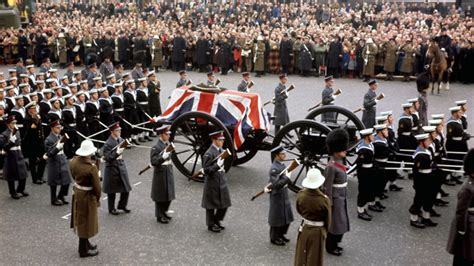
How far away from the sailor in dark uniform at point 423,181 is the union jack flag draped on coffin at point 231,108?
8.55 feet

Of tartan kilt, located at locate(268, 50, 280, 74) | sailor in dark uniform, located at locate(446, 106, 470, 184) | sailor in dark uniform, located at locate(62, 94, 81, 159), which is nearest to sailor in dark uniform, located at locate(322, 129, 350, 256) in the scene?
sailor in dark uniform, located at locate(446, 106, 470, 184)

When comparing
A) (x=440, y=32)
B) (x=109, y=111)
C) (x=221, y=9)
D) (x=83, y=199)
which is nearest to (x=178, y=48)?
(x=221, y=9)

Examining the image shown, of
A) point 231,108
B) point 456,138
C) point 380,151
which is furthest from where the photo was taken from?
point 231,108

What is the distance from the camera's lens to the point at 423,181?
25.6 feet

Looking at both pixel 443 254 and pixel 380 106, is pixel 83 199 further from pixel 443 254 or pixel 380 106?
pixel 380 106

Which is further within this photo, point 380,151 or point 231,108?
point 231,108

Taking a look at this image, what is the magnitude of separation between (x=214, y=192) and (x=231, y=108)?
2.20m

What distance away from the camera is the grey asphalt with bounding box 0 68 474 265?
6.96 m

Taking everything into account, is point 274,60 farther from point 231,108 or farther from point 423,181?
point 423,181

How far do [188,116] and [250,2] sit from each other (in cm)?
2155

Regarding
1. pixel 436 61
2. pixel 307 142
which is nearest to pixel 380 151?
pixel 307 142

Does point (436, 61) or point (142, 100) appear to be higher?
point (436, 61)

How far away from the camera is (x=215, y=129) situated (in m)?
9.32

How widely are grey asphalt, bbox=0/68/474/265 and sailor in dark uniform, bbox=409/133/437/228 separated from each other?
22 centimetres
